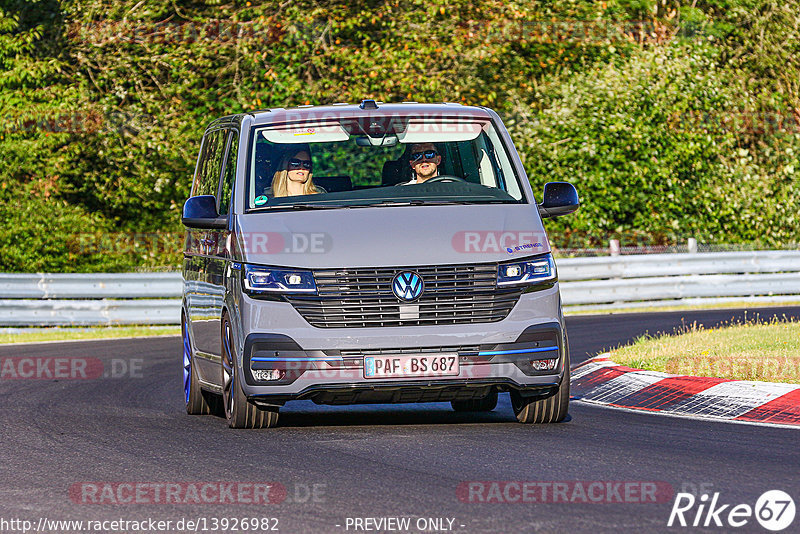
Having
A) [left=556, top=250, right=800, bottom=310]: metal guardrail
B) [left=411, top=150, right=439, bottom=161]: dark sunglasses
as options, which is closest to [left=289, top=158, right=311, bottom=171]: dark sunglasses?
[left=411, top=150, right=439, bottom=161]: dark sunglasses

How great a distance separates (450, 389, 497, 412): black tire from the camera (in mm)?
11047

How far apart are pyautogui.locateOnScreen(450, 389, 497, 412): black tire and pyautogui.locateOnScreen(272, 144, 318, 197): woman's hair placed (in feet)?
7.17

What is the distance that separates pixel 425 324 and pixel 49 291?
1397cm

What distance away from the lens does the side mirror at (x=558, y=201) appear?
10047 millimetres

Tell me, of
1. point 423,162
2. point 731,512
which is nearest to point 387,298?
point 423,162

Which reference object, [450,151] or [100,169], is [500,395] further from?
[100,169]

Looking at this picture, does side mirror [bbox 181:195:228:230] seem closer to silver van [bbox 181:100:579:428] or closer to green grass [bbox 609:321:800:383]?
silver van [bbox 181:100:579:428]

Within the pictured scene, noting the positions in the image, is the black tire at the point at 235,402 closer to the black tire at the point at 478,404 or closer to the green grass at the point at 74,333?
the black tire at the point at 478,404

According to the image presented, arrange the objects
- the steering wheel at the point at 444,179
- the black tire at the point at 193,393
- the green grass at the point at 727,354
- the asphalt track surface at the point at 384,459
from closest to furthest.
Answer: the asphalt track surface at the point at 384,459 → the steering wheel at the point at 444,179 → the black tire at the point at 193,393 → the green grass at the point at 727,354

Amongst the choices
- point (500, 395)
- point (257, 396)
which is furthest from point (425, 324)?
point (500, 395)

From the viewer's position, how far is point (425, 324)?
9.20m

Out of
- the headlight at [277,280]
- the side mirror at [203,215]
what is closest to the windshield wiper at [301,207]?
the side mirror at [203,215]

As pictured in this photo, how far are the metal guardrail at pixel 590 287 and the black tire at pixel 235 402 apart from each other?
12.4 metres

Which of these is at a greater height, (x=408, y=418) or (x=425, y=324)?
(x=425, y=324)
